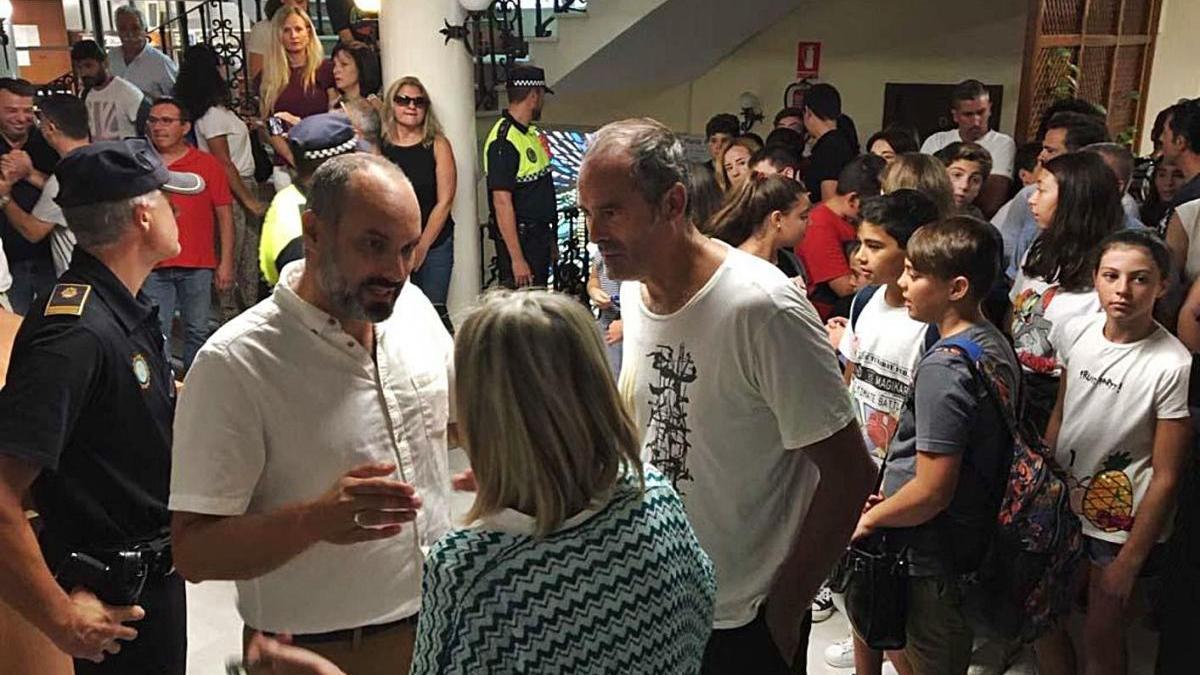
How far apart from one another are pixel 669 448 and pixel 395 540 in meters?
0.49

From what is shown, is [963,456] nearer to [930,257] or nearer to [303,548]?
[930,257]

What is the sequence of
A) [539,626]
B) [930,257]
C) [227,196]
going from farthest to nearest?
[227,196]
[930,257]
[539,626]

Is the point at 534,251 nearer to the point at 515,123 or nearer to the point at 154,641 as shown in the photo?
the point at 515,123

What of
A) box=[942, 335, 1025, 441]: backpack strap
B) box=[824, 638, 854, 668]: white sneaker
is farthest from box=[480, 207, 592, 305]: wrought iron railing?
box=[942, 335, 1025, 441]: backpack strap

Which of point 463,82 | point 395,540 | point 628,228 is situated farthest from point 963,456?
point 463,82

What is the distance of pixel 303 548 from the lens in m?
1.37

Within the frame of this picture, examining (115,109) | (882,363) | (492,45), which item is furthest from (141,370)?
(115,109)

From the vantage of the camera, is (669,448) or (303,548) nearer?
(303,548)

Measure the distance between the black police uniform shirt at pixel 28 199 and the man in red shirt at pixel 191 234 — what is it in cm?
48

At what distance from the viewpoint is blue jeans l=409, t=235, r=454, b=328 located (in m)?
4.67

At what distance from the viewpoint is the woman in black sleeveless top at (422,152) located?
436cm

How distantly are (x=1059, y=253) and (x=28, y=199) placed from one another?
4069mm

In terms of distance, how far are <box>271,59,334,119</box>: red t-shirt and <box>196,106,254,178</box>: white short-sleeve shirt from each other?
9.0 inches

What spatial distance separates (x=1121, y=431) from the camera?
2338 mm
